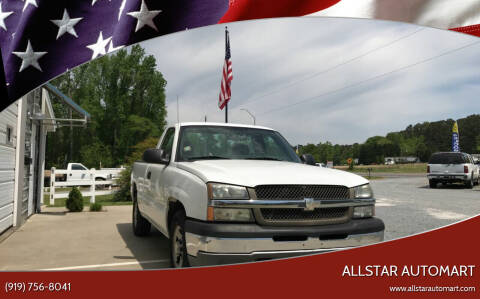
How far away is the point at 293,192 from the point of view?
2986 millimetres

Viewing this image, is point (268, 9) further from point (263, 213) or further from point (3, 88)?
point (3, 88)

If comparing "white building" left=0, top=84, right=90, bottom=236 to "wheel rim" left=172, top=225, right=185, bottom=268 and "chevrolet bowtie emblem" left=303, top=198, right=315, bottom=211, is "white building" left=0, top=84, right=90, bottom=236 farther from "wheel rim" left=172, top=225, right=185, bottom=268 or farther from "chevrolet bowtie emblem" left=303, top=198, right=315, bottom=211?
"chevrolet bowtie emblem" left=303, top=198, right=315, bottom=211

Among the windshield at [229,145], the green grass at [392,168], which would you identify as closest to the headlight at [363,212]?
the green grass at [392,168]

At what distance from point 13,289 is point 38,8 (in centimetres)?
201

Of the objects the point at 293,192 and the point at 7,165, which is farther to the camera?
the point at 7,165

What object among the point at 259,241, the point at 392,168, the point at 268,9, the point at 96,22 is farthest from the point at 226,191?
the point at 392,168

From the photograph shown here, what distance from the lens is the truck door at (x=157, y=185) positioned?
4316 mm

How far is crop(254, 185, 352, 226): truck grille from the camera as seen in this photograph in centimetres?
294

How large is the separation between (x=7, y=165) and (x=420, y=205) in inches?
243

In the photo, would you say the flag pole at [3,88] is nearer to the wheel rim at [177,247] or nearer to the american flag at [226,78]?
the american flag at [226,78]

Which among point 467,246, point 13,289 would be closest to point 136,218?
point 13,289

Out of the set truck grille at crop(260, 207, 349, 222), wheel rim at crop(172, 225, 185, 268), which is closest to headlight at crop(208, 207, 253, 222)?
truck grille at crop(260, 207, 349, 222)

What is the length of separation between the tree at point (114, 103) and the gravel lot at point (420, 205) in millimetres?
2339

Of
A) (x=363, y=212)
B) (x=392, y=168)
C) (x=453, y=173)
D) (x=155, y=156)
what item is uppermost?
(x=155, y=156)
